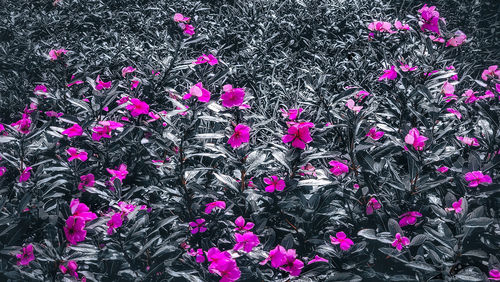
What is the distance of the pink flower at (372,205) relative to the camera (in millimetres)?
1423

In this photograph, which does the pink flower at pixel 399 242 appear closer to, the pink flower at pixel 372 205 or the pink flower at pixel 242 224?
the pink flower at pixel 372 205

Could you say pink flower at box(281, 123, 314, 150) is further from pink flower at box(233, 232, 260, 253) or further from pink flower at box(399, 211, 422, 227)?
pink flower at box(399, 211, 422, 227)

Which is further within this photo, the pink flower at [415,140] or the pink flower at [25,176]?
the pink flower at [25,176]

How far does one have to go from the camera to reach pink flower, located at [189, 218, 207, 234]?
145 centimetres

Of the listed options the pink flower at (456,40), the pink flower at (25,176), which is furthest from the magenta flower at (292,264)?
the pink flower at (456,40)

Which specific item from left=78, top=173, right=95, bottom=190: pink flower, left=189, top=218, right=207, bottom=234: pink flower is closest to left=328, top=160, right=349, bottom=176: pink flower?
left=189, top=218, right=207, bottom=234: pink flower

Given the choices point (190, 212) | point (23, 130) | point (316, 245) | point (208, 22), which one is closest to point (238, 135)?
point (190, 212)

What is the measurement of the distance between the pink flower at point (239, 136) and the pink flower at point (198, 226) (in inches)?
14.4

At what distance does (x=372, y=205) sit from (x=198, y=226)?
2.38ft

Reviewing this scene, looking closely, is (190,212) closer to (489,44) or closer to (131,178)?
(131,178)

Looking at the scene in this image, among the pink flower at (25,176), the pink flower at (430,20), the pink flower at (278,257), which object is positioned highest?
the pink flower at (430,20)

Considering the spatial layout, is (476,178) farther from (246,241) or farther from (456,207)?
(246,241)

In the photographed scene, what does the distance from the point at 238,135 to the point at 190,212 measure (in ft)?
1.38

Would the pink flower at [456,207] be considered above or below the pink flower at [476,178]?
below
